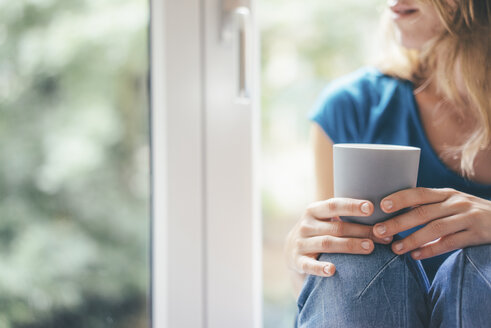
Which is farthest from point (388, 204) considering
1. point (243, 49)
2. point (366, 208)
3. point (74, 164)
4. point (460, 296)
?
point (74, 164)

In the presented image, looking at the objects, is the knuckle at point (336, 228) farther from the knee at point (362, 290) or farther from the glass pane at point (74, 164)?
the glass pane at point (74, 164)

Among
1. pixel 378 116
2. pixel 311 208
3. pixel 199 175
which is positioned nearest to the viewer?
pixel 311 208

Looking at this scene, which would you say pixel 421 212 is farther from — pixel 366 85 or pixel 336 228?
pixel 366 85

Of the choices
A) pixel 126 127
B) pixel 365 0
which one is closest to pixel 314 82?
pixel 365 0

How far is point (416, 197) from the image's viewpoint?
554 mm

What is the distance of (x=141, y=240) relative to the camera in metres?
0.92

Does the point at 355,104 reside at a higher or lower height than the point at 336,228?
higher

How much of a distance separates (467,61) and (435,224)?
0.30 metres

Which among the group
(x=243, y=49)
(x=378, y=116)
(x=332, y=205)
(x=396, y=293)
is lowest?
(x=396, y=293)

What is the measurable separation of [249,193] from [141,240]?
0.24 metres

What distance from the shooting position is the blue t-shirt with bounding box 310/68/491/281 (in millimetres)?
727

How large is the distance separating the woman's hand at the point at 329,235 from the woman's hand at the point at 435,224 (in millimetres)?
20

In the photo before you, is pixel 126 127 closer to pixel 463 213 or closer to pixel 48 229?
pixel 48 229

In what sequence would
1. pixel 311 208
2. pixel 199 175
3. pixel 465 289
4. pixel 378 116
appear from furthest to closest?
pixel 199 175, pixel 378 116, pixel 311 208, pixel 465 289
